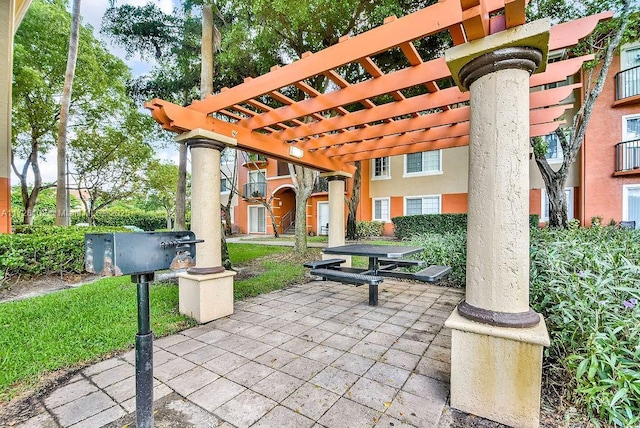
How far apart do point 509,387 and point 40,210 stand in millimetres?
31488

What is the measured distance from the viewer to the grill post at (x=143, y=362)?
1637mm

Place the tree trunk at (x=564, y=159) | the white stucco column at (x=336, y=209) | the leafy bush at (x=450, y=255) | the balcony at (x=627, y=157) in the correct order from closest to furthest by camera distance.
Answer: the leafy bush at (x=450, y=255) → the white stucco column at (x=336, y=209) → the tree trunk at (x=564, y=159) → the balcony at (x=627, y=157)

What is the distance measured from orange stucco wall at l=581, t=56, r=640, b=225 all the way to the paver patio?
1111cm

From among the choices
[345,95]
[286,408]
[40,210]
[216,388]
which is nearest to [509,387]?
[286,408]

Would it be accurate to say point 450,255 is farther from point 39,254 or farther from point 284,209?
point 284,209

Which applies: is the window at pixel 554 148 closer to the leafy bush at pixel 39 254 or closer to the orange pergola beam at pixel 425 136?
the orange pergola beam at pixel 425 136

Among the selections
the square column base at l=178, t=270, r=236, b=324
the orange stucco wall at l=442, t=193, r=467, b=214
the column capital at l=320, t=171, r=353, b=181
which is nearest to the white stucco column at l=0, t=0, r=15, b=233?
the square column base at l=178, t=270, r=236, b=324

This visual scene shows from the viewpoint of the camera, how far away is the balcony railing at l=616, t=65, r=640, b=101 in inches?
400

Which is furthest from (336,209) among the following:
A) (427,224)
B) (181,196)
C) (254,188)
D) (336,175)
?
(254,188)

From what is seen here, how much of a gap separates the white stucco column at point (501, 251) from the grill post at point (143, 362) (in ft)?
6.32

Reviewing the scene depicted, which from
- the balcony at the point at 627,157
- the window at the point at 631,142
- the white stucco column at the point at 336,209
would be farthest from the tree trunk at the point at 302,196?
the window at the point at 631,142

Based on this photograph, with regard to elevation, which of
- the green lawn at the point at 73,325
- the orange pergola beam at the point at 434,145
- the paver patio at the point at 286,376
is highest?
the orange pergola beam at the point at 434,145

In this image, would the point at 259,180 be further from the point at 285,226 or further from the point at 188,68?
the point at 188,68

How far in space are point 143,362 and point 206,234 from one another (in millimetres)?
2123
